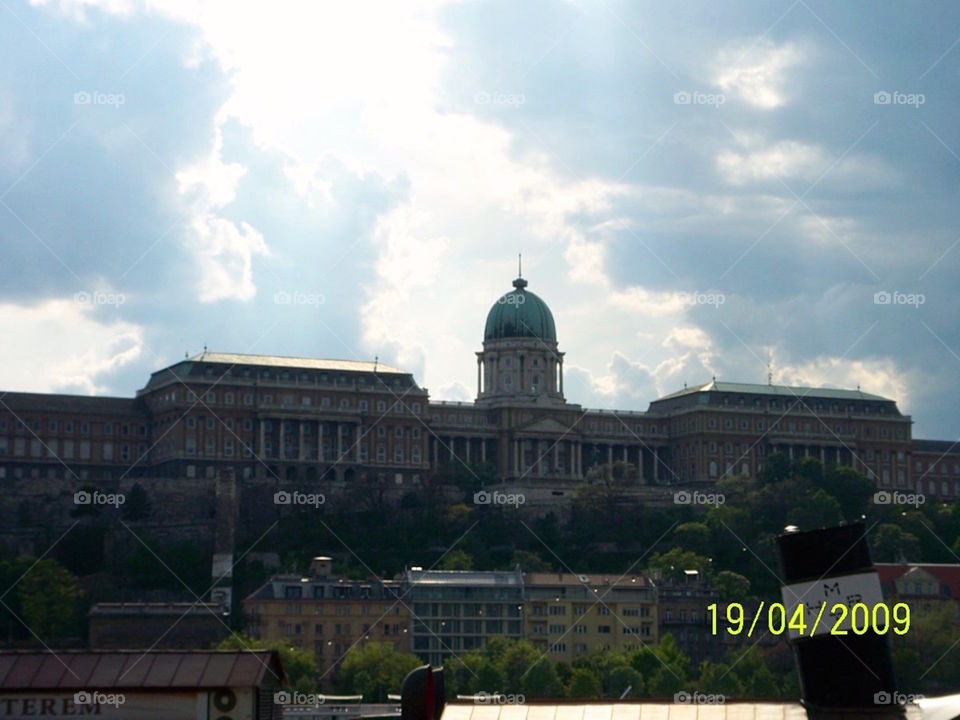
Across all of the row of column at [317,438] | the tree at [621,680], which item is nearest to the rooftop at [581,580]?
the tree at [621,680]

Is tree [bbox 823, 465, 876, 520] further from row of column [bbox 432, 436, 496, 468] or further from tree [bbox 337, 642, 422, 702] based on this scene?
tree [bbox 337, 642, 422, 702]

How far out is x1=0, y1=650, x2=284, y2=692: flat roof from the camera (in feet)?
103

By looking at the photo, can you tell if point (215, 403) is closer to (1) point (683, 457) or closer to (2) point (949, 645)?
(1) point (683, 457)

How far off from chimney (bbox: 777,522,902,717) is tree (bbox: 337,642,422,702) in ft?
249

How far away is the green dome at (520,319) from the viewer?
621 feet

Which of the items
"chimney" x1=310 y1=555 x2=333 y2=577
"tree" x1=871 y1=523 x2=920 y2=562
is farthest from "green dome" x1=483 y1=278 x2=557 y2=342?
"chimney" x1=310 y1=555 x2=333 y2=577

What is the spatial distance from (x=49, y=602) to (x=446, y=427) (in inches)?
2315

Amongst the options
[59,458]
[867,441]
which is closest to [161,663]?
[59,458]

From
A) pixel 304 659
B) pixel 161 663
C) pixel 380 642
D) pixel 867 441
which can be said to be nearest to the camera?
pixel 161 663

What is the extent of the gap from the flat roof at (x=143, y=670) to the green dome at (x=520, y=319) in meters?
157

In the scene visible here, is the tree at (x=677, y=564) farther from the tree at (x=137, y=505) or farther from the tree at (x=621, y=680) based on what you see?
the tree at (x=137, y=505)

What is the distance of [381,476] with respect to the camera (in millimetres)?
165000

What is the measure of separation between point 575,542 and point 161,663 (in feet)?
403

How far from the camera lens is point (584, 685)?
106875 mm
